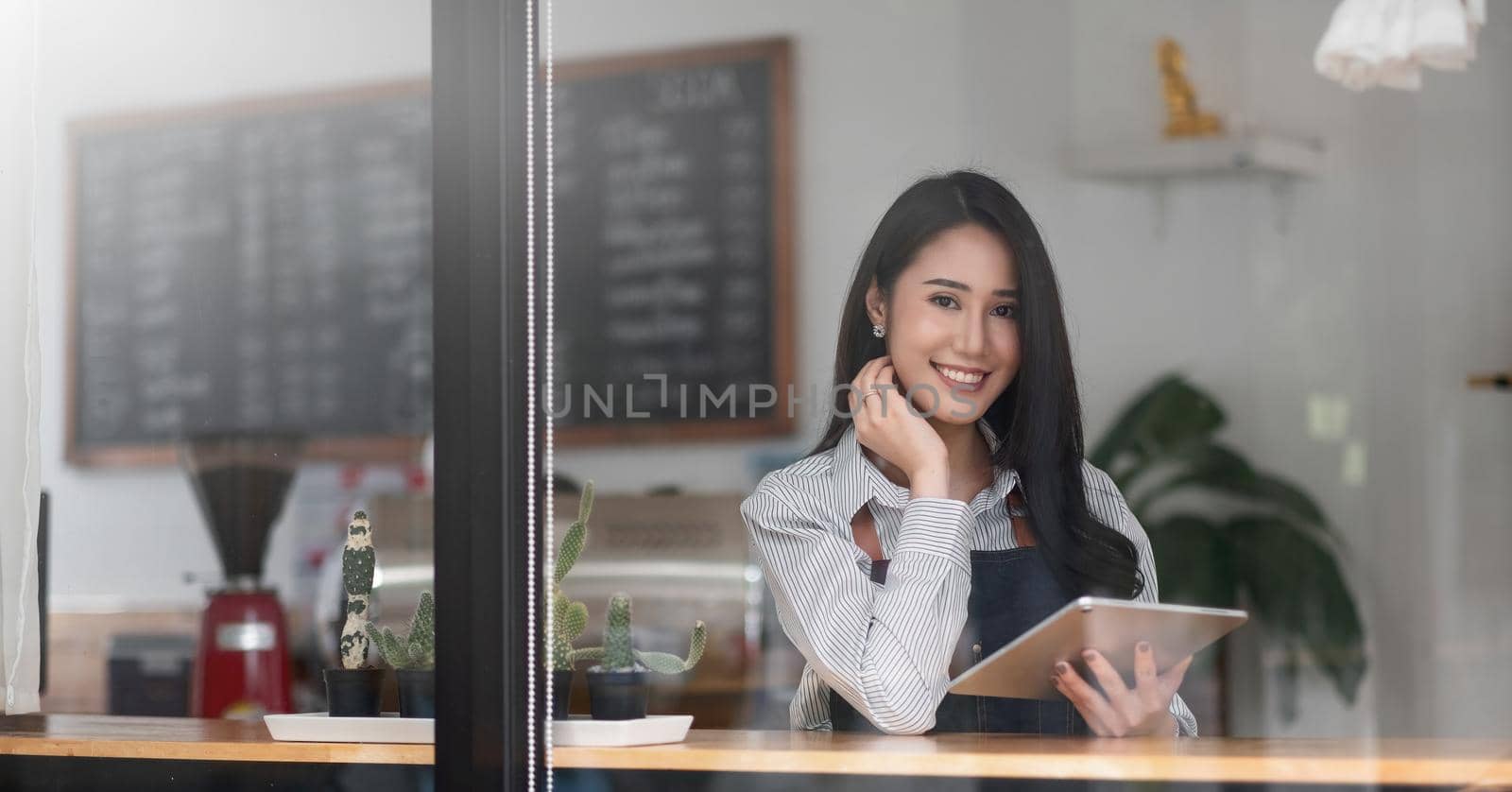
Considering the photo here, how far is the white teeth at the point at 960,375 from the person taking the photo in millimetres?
1736

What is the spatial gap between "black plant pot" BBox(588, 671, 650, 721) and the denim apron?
0.79 feet

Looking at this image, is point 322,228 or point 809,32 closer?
point 809,32

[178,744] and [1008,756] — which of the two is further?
[178,744]

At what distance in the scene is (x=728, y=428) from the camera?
74.7 inches

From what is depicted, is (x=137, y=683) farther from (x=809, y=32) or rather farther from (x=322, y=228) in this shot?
(x=809, y=32)

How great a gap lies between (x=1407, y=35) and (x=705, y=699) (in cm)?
116

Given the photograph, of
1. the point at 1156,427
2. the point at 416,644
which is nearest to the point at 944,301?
the point at 1156,427

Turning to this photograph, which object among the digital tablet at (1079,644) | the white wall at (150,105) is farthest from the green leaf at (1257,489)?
the white wall at (150,105)

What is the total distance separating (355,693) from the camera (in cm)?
182

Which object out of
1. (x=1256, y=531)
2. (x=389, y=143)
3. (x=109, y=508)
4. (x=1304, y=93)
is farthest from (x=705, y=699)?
(x=389, y=143)

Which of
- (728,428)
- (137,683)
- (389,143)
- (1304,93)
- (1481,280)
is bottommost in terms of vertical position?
(137,683)

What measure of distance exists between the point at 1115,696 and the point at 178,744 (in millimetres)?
1107

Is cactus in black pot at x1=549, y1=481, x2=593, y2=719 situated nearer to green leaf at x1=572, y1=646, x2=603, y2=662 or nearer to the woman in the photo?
green leaf at x1=572, y1=646, x2=603, y2=662

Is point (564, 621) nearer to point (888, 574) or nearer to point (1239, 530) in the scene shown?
point (888, 574)
